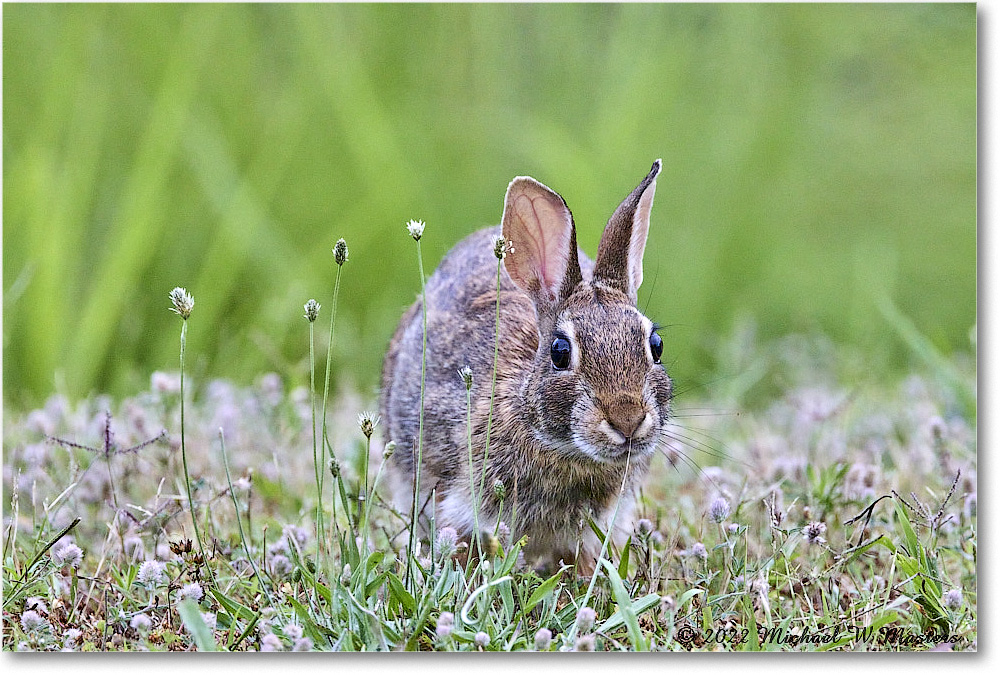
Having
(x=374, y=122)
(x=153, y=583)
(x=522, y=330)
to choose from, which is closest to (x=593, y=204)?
(x=374, y=122)

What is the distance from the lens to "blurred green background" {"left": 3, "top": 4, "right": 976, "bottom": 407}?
4.20 m

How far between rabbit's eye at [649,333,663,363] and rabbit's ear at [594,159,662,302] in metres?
0.18

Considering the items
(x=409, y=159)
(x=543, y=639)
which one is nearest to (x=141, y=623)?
(x=543, y=639)

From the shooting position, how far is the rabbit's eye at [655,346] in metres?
2.99

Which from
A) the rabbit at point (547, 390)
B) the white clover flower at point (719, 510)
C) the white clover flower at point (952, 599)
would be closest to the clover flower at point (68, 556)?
the rabbit at point (547, 390)

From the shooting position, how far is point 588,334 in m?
2.95

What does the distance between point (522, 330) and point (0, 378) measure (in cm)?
179

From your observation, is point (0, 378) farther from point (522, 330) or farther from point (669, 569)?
point (669, 569)

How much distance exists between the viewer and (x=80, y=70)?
14.3 ft

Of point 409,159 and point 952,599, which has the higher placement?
point 409,159

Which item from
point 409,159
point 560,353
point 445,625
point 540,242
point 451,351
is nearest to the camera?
point 445,625

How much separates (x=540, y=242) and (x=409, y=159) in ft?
5.98

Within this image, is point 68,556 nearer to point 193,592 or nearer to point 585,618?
point 193,592

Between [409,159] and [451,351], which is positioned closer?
[451,351]
